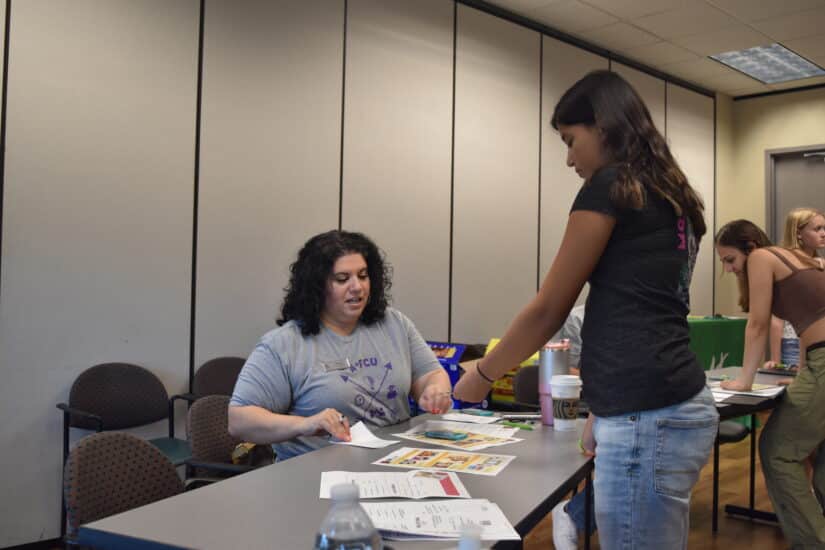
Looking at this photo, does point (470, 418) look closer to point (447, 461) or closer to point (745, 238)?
point (447, 461)

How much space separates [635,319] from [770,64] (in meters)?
6.75

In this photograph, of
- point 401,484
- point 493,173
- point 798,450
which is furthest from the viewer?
point 493,173

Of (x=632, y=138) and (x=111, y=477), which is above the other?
(x=632, y=138)

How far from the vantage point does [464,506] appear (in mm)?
1441

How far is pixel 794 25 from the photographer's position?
5844mm

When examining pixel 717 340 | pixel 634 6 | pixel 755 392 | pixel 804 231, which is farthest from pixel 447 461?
pixel 717 340

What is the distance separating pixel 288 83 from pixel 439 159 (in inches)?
53.3

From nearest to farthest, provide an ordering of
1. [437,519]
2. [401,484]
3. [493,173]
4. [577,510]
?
[437,519]
[401,484]
[577,510]
[493,173]

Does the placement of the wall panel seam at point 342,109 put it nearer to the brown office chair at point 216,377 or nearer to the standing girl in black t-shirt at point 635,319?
the brown office chair at point 216,377

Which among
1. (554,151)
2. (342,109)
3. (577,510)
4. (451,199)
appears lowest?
(577,510)

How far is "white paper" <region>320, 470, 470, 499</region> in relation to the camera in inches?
59.6

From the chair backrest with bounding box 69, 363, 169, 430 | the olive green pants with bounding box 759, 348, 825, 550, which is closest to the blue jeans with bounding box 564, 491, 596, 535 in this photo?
the olive green pants with bounding box 759, 348, 825, 550

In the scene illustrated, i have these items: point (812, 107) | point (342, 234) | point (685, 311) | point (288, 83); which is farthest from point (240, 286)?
point (812, 107)

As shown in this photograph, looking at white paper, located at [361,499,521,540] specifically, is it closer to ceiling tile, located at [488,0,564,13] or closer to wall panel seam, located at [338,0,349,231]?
wall panel seam, located at [338,0,349,231]
